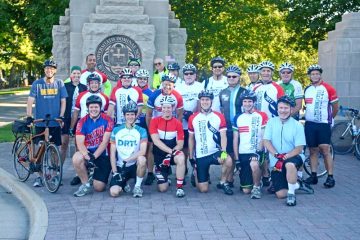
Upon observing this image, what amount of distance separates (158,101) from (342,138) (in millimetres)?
5638

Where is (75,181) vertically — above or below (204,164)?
below

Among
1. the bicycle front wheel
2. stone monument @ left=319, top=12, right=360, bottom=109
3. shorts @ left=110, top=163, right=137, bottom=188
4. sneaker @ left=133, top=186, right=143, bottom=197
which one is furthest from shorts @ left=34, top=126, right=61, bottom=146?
stone monument @ left=319, top=12, right=360, bottom=109

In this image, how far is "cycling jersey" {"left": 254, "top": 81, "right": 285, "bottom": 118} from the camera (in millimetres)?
9148

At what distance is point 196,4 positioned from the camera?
25.1 m

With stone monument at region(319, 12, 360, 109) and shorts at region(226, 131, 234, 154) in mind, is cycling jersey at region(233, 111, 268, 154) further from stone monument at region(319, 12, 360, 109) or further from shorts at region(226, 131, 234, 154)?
stone monument at region(319, 12, 360, 109)

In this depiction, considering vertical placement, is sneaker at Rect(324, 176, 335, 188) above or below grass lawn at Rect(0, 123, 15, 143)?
above

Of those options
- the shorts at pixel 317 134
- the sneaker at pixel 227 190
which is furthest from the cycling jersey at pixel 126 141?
the shorts at pixel 317 134

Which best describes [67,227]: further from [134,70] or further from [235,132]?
[134,70]

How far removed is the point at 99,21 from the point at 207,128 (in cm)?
504

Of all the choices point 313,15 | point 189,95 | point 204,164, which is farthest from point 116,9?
point 313,15

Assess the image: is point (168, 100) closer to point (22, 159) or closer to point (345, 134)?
point (22, 159)

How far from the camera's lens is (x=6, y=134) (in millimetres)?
17062

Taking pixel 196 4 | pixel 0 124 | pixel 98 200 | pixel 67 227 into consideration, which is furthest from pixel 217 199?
pixel 196 4

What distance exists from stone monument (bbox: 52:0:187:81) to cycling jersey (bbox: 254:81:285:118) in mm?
4181
